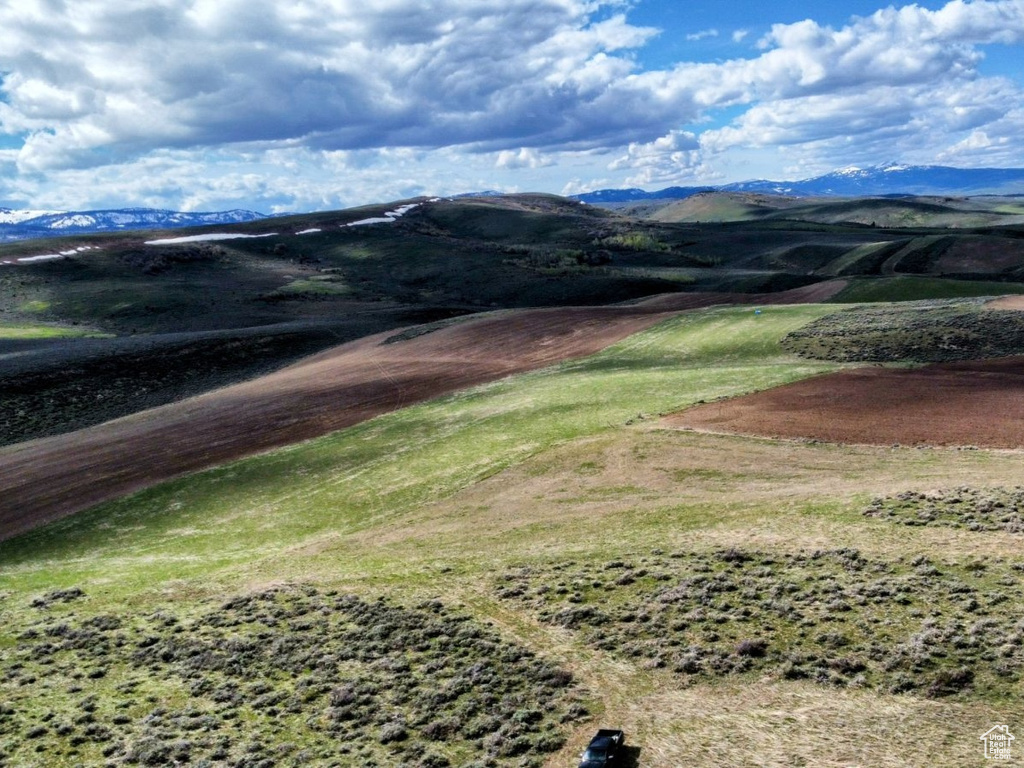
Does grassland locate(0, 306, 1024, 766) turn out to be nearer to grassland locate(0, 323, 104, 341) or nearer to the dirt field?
the dirt field

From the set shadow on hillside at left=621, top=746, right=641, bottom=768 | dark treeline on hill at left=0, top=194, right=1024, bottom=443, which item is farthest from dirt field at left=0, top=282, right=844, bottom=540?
shadow on hillside at left=621, top=746, right=641, bottom=768

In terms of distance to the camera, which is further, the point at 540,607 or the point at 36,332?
the point at 36,332

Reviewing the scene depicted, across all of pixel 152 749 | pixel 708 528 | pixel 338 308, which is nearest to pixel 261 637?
pixel 152 749

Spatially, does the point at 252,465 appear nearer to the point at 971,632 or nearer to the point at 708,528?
the point at 708,528

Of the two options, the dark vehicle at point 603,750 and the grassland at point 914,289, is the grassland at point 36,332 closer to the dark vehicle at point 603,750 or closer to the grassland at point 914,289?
the grassland at point 914,289
